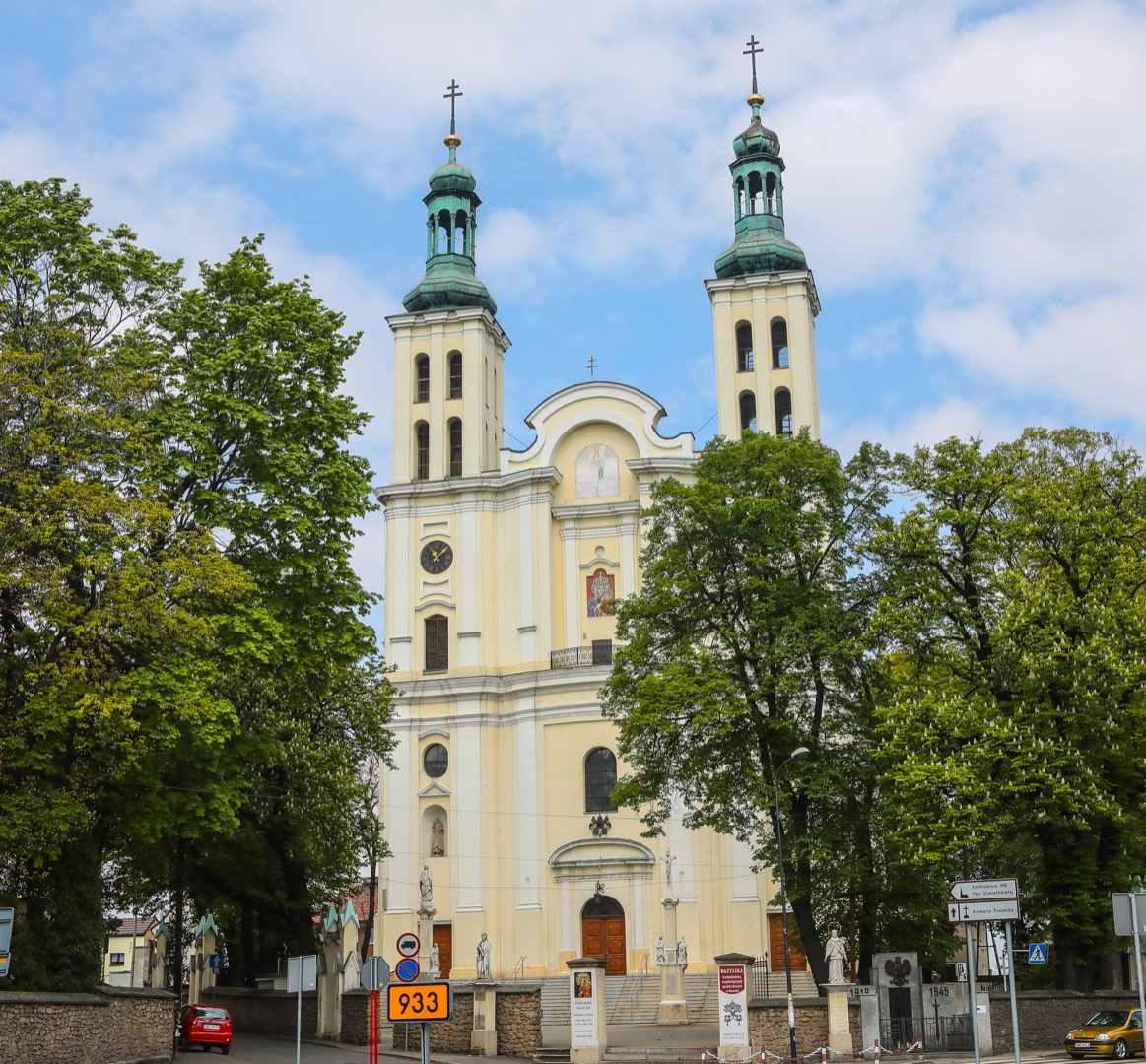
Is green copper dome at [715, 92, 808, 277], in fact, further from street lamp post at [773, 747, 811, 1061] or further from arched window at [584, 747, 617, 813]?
street lamp post at [773, 747, 811, 1061]

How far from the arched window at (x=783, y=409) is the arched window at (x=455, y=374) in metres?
11.0

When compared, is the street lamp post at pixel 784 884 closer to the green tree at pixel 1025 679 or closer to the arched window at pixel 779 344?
the green tree at pixel 1025 679

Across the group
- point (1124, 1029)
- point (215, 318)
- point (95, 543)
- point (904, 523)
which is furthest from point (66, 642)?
point (1124, 1029)

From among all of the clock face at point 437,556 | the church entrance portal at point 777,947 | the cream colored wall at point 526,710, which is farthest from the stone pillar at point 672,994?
the clock face at point 437,556

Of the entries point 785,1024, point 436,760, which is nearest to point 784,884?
point 785,1024

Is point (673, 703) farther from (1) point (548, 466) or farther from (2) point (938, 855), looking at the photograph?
(1) point (548, 466)

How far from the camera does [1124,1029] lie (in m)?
26.4

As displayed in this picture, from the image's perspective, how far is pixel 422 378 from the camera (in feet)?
177

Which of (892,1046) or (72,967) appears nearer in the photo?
(72,967)

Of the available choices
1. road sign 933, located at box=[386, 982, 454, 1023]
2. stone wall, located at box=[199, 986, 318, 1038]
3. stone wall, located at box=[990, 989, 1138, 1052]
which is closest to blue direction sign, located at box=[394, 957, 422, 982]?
road sign 933, located at box=[386, 982, 454, 1023]

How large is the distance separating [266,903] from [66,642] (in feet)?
46.0

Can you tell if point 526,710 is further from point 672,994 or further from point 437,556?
point 672,994

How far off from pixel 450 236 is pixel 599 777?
20.9 m

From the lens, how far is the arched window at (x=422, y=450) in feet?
173
